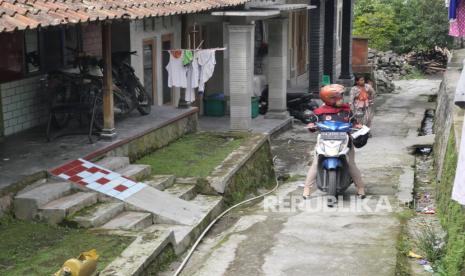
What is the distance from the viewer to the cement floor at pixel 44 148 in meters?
8.71

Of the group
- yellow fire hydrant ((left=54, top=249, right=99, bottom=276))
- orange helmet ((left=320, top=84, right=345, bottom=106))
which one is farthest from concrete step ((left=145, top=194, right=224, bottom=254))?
orange helmet ((left=320, top=84, right=345, bottom=106))

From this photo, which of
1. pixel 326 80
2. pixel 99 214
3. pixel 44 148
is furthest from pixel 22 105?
pixel 326 80

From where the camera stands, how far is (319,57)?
73.7ft

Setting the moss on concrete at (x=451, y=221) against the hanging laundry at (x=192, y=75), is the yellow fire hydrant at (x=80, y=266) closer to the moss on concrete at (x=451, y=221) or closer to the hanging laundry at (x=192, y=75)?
the moss on concrete at (x=451, y=221)

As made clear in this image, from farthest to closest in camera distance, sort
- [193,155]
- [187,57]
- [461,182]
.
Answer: [187,57]
[193,155]
[461,182]

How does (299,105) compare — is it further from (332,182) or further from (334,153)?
(334,153)

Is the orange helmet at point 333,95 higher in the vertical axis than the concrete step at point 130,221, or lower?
higher

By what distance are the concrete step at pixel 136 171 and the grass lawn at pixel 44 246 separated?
203 centimetres

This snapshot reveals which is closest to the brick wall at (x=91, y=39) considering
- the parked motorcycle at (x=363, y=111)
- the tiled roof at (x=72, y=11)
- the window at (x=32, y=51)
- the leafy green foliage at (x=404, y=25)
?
the window at (x=32, y=51)

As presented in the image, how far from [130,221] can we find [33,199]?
1131 mm

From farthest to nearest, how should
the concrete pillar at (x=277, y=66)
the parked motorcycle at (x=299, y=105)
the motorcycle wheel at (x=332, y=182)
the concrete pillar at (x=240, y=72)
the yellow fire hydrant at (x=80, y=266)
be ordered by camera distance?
the parked motorcycle at (x=299, y=105) < the concrete pillar at (x=277, y=66) < the concrete pillar at (x=240, y=72) < the motorcycle wheel at (x=332, y=182) < the yellow fire hydrant at (x=80, y=266)

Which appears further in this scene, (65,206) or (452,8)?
(452,8)

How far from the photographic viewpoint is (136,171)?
9.66 m

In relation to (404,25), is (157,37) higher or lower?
lower
